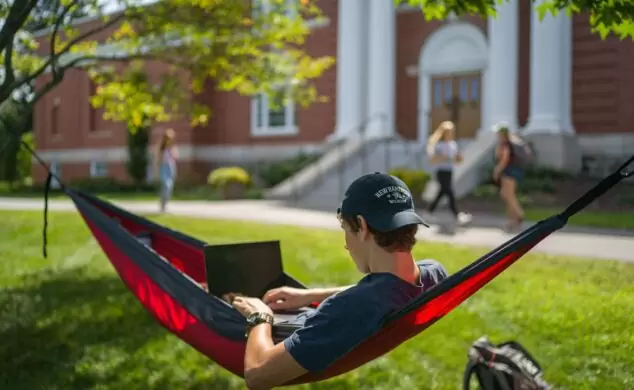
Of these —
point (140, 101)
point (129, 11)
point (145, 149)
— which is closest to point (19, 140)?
point (129, 11)

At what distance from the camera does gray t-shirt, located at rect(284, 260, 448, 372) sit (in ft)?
6.66

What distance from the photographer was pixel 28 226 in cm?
939

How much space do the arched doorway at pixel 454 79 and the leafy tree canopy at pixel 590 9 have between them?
43.2 feet

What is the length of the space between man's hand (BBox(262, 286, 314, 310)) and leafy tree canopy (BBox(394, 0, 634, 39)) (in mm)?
2056

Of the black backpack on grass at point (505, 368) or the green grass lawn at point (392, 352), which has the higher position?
the black backpack on grass at point (505, 368)

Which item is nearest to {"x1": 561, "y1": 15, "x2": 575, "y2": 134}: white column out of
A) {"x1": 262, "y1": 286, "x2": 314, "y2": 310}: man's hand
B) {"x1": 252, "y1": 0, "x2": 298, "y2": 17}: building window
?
{"x1": 252, "y1": 0, "x2": 298, "y2": 17}: building window

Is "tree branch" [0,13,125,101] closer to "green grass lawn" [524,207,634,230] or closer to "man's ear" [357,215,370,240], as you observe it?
"man's ear" [357,215,370,240]

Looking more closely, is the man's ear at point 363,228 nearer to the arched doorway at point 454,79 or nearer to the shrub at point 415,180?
the shrub at point 415,180

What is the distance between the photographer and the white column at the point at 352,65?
1781 centimetres

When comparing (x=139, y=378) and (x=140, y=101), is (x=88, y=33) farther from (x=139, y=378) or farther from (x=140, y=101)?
(x=139, y=378)

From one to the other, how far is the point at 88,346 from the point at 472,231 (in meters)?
5.77

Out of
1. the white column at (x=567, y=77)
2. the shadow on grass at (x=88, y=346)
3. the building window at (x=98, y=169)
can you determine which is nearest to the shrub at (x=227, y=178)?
the white column at (x=567, y=77)

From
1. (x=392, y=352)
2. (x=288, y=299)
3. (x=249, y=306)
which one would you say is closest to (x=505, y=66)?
(x=392, y=352)

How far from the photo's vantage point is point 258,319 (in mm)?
2297
